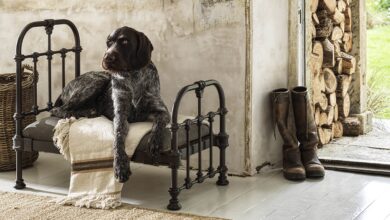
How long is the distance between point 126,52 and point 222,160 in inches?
33.1

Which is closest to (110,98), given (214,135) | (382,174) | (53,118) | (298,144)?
(53,118)

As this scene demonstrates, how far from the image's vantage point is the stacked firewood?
4828 mm

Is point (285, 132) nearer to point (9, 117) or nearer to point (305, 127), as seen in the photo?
point (305, 127)

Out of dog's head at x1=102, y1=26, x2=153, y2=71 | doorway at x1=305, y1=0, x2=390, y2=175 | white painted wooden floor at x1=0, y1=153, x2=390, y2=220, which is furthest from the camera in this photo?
doorway at x1=305, y1=0, x2=390, y2=175

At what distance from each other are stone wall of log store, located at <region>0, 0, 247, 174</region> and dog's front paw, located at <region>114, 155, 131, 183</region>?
0.86 metres

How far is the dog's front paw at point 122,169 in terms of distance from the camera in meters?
3.66

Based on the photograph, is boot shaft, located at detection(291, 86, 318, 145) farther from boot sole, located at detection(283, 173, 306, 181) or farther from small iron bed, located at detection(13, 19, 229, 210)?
small iron bed, located at detection(13, 19, 229, 210)

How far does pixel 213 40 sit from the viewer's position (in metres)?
4.29

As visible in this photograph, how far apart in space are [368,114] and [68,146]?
2497 millimetres

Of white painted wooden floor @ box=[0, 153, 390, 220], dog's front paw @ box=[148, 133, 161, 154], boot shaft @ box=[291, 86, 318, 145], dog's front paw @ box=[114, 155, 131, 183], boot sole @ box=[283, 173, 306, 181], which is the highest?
boot shaft @ box=[291, 86, 318, 145]

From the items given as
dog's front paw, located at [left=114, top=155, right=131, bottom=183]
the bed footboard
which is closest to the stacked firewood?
the bed footboard

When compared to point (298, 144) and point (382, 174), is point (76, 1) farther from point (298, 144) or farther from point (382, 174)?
point (382, 174)

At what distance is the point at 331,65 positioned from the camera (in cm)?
498

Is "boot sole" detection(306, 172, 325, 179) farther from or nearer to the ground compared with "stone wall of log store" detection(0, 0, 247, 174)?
nearer to the ground
